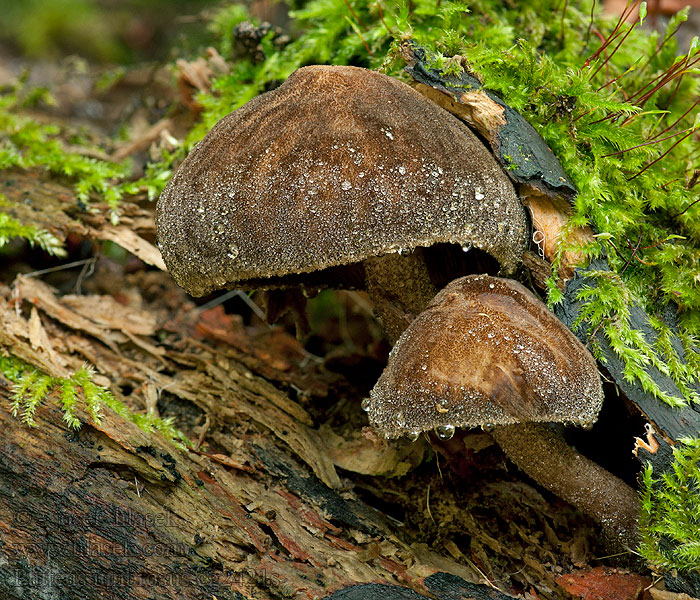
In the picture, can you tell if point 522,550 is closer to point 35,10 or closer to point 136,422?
point 136,422

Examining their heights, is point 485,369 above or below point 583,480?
above

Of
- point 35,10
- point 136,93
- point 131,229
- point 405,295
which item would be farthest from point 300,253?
point 35,10

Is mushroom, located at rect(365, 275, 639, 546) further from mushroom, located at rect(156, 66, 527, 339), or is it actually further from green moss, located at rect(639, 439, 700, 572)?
green moss, located at rect(639, 439, 700, 572)

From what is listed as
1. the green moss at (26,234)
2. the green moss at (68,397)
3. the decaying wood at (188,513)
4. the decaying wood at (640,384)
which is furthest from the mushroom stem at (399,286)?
the green moss at (26,234)

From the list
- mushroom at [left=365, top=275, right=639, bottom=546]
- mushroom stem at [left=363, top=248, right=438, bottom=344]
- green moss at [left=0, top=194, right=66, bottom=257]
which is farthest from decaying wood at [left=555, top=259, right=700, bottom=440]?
green moss at [left=0, top=194, right=66, bottom=257]

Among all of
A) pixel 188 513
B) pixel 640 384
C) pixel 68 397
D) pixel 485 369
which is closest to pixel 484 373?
pixel 485 369

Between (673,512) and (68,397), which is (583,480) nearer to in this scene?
(673,512)

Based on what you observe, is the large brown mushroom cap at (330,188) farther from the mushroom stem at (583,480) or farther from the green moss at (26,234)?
the green moss at (26,234)
